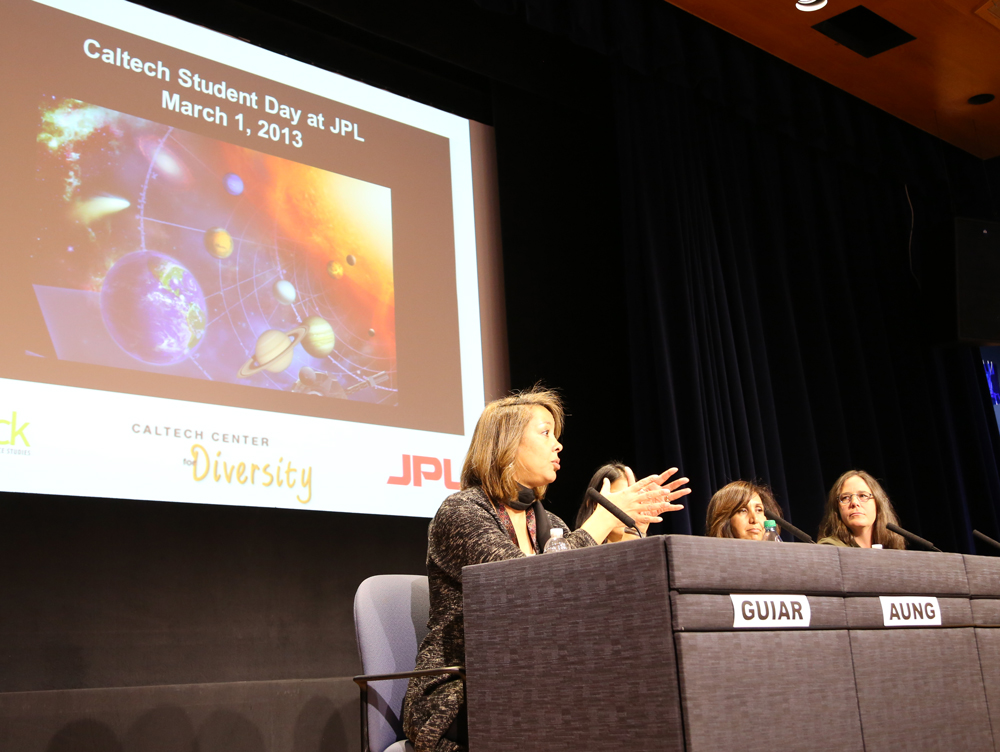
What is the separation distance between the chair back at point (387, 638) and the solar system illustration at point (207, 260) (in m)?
1.06

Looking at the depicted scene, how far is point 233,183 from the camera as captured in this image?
9.98 ft

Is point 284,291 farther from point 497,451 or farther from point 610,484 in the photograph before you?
point 497,451

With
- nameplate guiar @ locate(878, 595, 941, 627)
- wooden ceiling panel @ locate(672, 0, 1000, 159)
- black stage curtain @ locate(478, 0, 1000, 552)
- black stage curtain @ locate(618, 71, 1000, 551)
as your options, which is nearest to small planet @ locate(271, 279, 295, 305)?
black stage curtain @ locate(478, 0, 1000, 552)

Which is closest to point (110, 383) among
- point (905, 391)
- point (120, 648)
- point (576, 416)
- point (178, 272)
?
point (178, 272)

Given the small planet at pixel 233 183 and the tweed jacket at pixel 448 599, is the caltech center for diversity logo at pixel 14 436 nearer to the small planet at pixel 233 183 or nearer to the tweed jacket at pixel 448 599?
the small planet at pixel 233 183

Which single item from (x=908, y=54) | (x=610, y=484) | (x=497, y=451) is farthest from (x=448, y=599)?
(x=908, y=54)

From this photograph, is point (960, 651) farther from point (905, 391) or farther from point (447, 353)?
point (905, 391)

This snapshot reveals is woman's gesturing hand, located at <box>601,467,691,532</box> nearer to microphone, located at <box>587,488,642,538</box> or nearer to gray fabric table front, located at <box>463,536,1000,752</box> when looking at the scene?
microphone, located at <box>587,488,642,538</box>

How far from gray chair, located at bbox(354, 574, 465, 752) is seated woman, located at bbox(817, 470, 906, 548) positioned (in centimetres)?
173

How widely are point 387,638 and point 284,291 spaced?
144 centimetres

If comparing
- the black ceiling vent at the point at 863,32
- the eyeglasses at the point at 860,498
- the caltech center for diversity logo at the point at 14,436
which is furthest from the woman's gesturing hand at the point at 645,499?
the black ceiling vent at the point at 863,32

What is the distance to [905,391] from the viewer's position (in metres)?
5.42

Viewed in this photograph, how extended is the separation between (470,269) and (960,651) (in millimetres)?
2372

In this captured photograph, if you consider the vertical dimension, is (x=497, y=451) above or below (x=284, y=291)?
below
